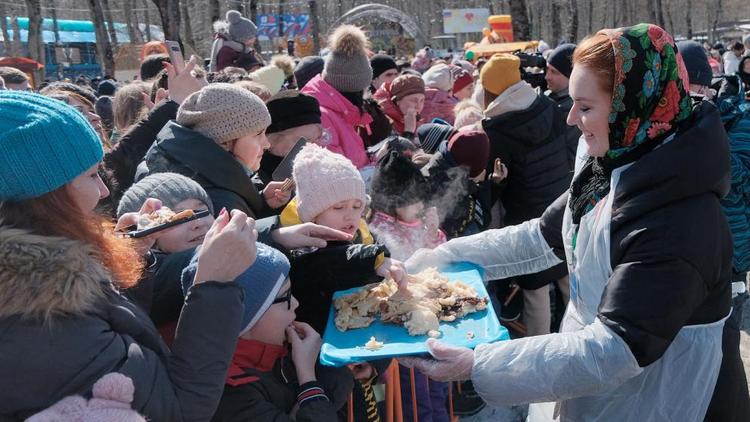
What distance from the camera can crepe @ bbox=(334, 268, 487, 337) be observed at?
6.46 feet

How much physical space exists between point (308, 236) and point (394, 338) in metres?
0.53

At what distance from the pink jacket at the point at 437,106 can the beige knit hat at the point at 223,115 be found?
3387 mm

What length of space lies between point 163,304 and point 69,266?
2.01ft

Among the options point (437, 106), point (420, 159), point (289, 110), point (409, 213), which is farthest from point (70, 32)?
point (409, 213)

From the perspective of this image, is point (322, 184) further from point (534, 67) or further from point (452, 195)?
point (534, 67)

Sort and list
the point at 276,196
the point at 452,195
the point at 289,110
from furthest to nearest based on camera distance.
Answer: the point at 452,195 → the point at 289,110 → the point at 276,196

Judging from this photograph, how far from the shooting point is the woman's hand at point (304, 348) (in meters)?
2.02

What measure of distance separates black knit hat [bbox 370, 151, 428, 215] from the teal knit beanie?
192 cm

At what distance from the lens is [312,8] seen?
864 inches

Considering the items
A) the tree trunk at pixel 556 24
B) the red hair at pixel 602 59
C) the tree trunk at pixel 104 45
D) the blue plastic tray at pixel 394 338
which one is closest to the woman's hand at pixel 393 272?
the blue plastic tray at pixel 394 338

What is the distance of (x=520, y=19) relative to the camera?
1358cm

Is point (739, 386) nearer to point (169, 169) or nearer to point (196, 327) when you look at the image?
point (196, 327)

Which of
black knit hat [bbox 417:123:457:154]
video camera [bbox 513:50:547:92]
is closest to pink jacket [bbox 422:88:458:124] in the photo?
video camera [bbox 513:50:547:92]

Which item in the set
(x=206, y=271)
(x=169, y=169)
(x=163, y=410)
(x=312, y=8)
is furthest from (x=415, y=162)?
(x=312, y=8)
